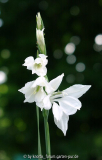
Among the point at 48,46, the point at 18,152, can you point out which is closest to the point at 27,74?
the point at 48,46

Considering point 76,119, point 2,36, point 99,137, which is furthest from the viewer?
point 2,36

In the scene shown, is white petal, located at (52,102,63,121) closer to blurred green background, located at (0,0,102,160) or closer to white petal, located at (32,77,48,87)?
white petal, located at (32,77,48,87)

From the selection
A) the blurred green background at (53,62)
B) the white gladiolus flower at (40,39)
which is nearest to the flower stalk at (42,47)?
the white gladiolus flower at (40,39)

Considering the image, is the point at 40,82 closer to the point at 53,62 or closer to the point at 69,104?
the point at 69,104

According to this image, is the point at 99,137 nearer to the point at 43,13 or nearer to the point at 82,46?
the point at 82,46

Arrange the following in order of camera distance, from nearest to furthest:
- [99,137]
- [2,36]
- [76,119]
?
[99,137] < [76,119] < [2,36]

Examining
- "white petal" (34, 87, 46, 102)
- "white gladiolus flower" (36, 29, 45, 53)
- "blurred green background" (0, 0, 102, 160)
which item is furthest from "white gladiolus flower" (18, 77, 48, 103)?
"blurred green background" (0, 0, 102, 160)
